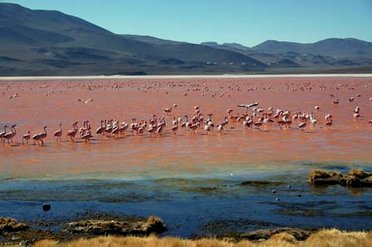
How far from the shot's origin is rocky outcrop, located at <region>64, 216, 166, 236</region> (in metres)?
10.7

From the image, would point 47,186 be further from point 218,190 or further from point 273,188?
point 273,188

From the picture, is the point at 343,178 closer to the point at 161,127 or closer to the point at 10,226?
the point at 10,226

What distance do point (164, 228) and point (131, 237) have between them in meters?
1.17

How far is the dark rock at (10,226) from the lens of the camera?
10766mm

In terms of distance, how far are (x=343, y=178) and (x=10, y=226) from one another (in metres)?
8.08

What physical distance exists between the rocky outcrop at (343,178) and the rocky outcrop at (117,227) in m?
5.06

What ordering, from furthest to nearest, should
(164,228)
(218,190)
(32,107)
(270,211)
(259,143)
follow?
(32,107), (259,143), (218,190), (270,211), (164,228)

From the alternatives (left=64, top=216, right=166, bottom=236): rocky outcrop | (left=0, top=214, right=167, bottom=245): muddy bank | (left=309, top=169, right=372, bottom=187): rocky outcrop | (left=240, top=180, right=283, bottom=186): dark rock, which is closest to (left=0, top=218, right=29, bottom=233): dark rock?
(left=0, top=214, right=167, bottom=245): muddy bank

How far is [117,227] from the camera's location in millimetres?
10938

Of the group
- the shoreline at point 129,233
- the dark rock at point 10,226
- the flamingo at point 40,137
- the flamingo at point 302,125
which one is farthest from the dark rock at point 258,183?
the flamingo at point 302,125

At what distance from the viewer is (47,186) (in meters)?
14.5

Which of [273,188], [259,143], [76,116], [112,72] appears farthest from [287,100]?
[112,72]

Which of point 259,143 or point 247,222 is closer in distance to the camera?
point 247,222

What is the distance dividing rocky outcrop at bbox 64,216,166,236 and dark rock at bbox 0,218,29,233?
31.8 inches
